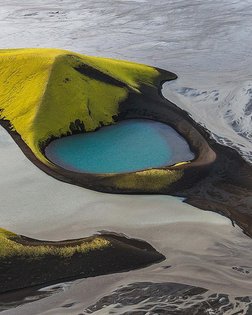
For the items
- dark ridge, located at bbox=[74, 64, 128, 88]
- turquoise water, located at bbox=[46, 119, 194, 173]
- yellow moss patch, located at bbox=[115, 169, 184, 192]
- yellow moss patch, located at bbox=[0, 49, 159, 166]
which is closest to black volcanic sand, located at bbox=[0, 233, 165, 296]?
yellow moss patch, located at bbox=[115, 169, 184, 192]

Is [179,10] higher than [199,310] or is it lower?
higher

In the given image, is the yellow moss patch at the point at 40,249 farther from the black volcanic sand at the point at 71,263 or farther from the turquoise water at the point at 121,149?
the turquoise water at the point at 121,149

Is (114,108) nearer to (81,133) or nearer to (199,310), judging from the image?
(81,133)

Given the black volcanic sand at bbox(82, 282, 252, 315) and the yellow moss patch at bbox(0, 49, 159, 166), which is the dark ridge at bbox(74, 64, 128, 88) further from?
the black volcanic sand at bbox(82, 282, 252, 315)

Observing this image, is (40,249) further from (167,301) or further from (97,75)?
(97,75)

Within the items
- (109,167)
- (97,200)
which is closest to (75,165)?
(109,167)

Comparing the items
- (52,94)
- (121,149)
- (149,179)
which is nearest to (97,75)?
(52,94)
